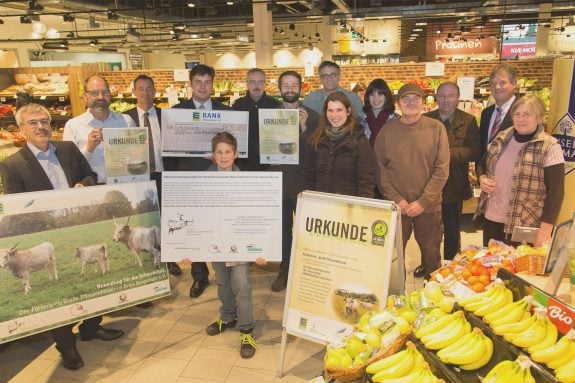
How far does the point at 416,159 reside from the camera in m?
3.24

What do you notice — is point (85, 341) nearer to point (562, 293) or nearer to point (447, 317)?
point (447, 317)

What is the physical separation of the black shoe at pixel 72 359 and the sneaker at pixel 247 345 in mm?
1139

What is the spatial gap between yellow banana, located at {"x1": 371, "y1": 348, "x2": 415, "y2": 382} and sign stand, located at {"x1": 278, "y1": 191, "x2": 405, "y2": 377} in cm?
65

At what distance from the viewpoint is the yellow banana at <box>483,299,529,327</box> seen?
1.82 meters

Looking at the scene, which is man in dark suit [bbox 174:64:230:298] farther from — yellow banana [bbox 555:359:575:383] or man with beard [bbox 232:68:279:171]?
yellow banana [bbox 555:359:575:383]

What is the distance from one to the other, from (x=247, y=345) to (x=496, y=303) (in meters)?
1.86

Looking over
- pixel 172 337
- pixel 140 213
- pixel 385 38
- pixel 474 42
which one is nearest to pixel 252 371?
pixel 172 337

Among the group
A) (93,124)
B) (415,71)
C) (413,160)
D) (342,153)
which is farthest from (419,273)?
(415,71)

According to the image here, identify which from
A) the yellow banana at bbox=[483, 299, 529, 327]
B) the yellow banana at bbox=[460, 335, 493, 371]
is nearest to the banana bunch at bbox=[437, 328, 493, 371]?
the yellow banana at bbox=[460, 335, 493, 371]

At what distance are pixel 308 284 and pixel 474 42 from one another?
21.7m

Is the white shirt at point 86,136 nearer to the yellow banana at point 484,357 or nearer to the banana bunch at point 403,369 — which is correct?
the banana bunch at point 403,369

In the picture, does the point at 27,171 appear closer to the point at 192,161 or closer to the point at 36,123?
the point at 36,123

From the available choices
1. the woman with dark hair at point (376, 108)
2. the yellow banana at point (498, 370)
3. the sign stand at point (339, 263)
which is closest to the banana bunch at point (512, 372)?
the yellow banana at point (498, 370)

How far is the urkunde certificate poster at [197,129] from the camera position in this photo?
11.4 feet
